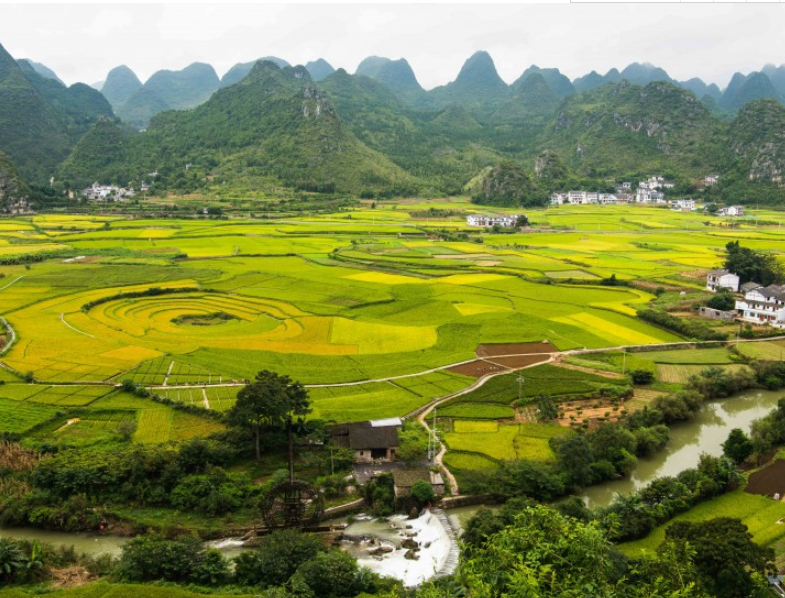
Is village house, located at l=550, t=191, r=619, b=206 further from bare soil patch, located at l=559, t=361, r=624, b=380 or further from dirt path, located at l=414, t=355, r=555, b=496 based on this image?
dirt path, located at l=414, t=355, r=555, b=496

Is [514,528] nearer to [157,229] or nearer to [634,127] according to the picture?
[157,229]

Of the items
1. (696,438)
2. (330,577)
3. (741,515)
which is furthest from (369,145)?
(330,577)

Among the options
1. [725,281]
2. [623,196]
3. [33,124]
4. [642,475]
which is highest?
[33,124]

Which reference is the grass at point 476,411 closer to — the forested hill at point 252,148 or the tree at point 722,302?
the tree at point 722,302

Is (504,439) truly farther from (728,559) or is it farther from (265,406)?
(728,559)

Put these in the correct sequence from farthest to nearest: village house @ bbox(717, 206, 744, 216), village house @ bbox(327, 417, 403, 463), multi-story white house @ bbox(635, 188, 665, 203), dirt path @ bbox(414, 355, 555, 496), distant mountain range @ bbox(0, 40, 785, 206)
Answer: multi-story white house @ bbox(635, 188, 665, 203) → distant mountain range @ bbox(0, 40, 785, 206) → village house @ bbox(717, 206, 744, 216) → village house @ bbox(327, 417, 403, 463) → dirt path @ bbox(414, 355, 555, 496)

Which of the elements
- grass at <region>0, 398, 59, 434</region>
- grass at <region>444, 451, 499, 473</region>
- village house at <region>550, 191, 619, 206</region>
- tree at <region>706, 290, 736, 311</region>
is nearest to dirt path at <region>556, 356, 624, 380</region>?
grass at <region>444, 451, 499, 473</region>
